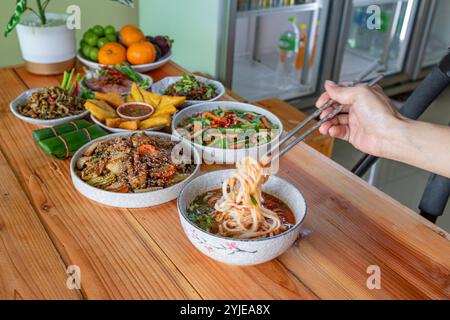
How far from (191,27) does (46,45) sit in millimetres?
755

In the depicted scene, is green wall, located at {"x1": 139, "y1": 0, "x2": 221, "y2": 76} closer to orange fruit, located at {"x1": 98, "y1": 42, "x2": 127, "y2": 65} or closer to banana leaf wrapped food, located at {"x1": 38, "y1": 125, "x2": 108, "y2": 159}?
orange fruit, located at {"x1": 98, "y1": 42, "x2": 127, "y2": 65}

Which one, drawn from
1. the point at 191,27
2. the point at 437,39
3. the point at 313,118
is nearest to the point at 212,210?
the point at 313,118

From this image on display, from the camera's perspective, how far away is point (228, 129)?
141 centimetres

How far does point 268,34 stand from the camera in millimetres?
3389

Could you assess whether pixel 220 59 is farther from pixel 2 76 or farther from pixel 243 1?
pixel 2 76

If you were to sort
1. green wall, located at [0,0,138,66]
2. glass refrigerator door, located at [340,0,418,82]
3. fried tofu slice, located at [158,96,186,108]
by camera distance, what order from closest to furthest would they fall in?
fried tofu slice, located at [158,96,186,108], green wall, located at [0,0,138,66], glass refrigerator door, located at [340,0,418,82]

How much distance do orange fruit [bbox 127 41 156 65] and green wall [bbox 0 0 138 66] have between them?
0.90m

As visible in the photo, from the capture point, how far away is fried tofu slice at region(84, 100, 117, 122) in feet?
4.80

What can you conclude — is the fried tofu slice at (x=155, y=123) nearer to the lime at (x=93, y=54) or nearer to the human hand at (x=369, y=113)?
the human hand at (x=369, y=113)

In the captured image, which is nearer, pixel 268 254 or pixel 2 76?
pixel 268 254

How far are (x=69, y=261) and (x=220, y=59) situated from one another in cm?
148

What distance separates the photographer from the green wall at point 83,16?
8.17 feet

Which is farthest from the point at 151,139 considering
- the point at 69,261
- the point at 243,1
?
the point at 243,1

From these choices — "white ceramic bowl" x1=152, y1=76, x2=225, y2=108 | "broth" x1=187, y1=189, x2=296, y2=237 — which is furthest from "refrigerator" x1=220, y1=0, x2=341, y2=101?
"broth" x1=187, y1=189, x2=296, y2=237
